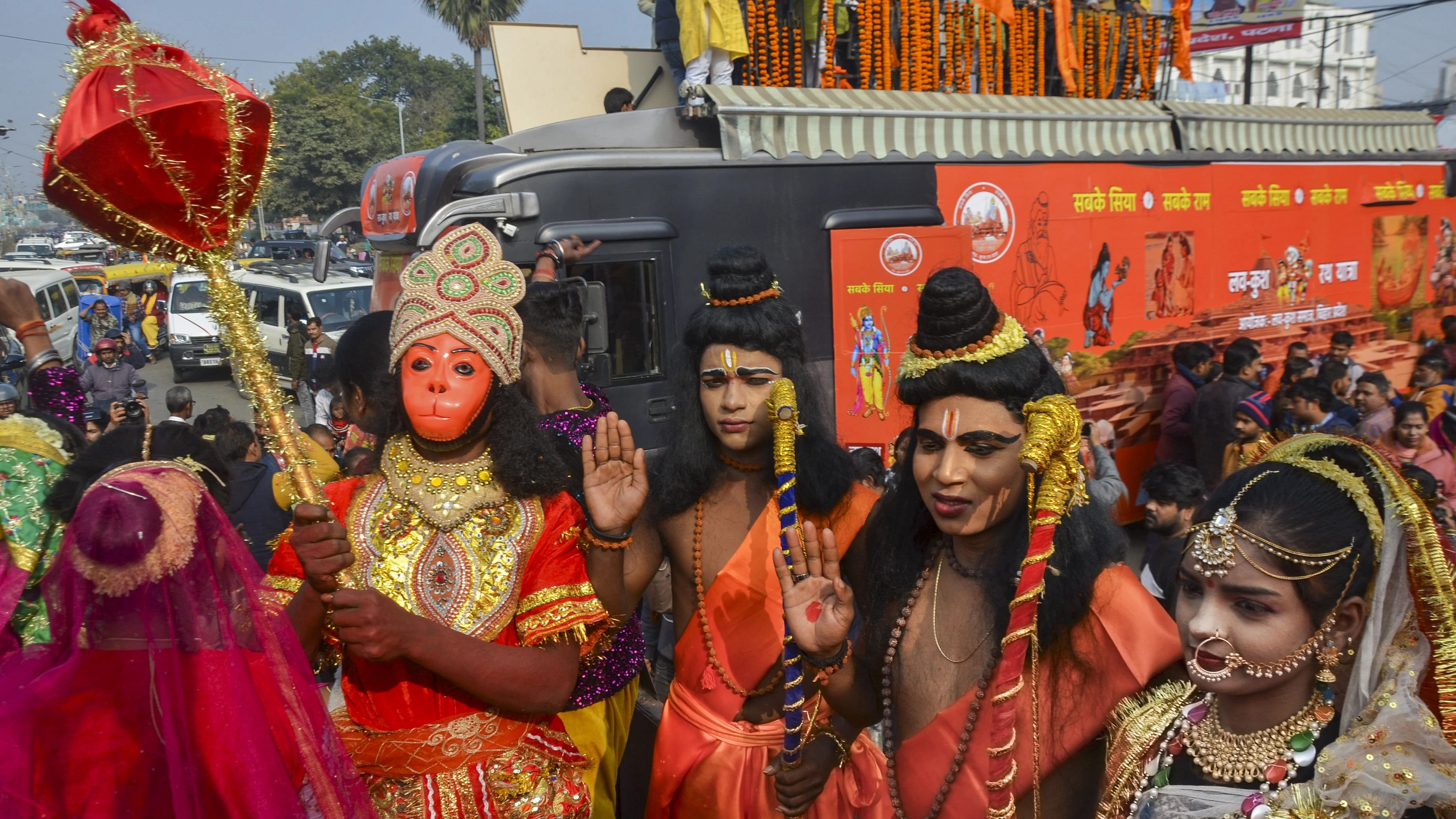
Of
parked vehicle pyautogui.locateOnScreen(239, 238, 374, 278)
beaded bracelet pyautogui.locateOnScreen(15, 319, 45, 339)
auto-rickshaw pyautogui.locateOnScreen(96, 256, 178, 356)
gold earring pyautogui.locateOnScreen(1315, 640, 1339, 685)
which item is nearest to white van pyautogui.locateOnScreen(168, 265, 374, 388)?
auto-rickshaw pyautogui.locateOnScreen(96, 256, 178, 356)

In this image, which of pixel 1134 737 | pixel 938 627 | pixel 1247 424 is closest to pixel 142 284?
pixel 1247 424

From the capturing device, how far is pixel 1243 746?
5.98 ft

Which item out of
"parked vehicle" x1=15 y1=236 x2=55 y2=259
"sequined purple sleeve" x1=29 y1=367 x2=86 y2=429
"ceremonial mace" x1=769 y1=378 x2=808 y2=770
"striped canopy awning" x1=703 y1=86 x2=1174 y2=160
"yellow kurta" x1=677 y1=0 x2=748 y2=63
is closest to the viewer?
"ceremonial mace" x1=769 y1=378 x2=808 y2=770

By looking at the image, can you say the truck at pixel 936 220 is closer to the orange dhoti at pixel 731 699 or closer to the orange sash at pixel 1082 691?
the orange dhoti at pixel 731 699

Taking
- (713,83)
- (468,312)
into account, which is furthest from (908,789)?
(713,83)

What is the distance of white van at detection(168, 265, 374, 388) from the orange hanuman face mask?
14865 millimetres

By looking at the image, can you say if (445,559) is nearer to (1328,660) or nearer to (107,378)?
(1328,660)

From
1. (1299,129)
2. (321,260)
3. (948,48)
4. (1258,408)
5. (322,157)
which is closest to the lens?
(1258,408)

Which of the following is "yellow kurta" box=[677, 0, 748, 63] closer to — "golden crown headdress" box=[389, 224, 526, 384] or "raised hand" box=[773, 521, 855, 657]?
"golden crown headdress" box=[389, 224, 526, 384]

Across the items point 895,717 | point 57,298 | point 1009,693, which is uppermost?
point 57,298

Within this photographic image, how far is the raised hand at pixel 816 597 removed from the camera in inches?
88.0

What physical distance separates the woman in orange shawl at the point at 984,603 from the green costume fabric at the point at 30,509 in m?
1.71

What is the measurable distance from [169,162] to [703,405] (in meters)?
1.58

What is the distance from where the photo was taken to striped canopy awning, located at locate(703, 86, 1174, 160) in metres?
6.32
